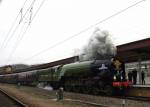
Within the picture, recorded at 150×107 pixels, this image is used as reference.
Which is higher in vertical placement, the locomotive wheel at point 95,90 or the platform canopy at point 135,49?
the platform canopy at point 135,49

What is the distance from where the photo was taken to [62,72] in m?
33.5

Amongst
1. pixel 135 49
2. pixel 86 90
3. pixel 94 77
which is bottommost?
pixel 86 90

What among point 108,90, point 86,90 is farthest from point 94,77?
point 86,90

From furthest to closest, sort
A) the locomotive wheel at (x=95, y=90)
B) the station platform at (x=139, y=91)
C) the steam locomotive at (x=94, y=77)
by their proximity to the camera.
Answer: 1. the locomotive wheel at (x=95, y=90)
2. the steam locomotive at (x=94, y=77)
3. the station platform at (x=139, y=91)

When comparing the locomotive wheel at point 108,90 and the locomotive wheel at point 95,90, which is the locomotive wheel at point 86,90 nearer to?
the locomotive wheel at point 95,90

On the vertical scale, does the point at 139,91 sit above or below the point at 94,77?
below

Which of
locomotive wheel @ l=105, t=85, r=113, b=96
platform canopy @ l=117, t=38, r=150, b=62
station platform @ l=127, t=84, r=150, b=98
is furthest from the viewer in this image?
Result: locomotive wheel @ l=105, t=85, r=113, b=96

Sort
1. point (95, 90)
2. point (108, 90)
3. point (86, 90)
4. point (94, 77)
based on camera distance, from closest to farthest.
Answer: point (108, 90) < point (94, 77) < point (95, 90) < point (86, 90)

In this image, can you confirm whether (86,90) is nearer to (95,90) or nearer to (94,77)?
(95,90)

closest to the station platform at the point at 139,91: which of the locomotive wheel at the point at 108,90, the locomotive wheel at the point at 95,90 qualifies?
the locomotive wheel at the point at 108,90

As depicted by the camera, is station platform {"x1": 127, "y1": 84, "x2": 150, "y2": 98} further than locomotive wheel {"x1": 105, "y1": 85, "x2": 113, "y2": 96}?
No

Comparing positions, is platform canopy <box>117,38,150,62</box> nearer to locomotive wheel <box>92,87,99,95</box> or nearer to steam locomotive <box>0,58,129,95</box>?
steam locomotive <box>0,58,129,95</box>

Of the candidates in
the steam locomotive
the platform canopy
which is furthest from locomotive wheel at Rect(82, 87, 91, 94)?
the platform canopy

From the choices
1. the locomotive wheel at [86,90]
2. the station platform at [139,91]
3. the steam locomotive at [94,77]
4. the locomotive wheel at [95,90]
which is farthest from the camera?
the locomotive wheel at [86,90]
